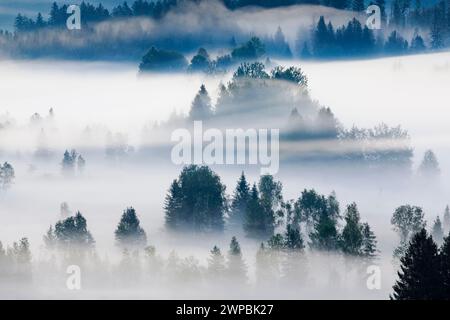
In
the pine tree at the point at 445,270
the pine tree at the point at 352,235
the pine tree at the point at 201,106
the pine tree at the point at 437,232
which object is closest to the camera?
the pine tree at the point at 445,270

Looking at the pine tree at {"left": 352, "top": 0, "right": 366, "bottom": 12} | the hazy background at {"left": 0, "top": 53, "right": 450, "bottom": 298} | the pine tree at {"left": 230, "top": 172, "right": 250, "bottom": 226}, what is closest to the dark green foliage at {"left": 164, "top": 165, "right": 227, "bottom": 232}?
the pine tree at {"left": 230, "top": 172, "right": 250, "bottom": 226}

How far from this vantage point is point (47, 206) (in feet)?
530

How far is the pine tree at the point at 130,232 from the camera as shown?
131m

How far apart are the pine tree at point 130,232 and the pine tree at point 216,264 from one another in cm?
627

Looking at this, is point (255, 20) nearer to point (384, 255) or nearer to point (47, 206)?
point (47, 206)

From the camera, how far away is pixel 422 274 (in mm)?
74438

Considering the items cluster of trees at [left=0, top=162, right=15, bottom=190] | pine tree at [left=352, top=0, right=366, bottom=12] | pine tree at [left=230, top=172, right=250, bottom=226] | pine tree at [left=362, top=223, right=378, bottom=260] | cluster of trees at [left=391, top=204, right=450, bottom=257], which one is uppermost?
pine tree at [left=352, top=0, right=366, bottom=12]

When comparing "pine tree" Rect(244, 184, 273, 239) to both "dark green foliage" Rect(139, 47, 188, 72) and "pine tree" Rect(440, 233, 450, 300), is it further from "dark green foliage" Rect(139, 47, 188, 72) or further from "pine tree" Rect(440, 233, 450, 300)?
"pine tree" Rect(440, 233, 450, 300)

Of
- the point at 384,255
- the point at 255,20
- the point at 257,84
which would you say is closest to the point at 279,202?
the point at 384,255

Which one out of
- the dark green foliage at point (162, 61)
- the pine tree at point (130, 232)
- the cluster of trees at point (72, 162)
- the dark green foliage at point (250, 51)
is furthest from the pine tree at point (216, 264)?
the dark green foliage at point (162, 61)

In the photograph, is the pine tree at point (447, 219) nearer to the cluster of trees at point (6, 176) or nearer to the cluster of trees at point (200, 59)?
the cluster of trees at point (200, 59)

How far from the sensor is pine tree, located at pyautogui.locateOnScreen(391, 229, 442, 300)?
73.0 metres
